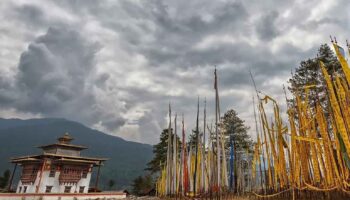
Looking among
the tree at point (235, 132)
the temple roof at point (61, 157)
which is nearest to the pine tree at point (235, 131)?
the tree at point (235, 132)

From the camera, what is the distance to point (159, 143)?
96.1ft

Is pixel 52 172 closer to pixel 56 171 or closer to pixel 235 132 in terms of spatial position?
pixel 56 171

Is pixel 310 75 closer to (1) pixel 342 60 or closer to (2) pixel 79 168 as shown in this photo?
(1) pixel 342 60

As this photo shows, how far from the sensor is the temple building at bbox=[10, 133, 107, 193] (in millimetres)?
22359

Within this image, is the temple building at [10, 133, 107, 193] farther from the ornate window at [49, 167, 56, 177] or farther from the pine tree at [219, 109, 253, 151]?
the pine tree at [219, 109, 253, 151]

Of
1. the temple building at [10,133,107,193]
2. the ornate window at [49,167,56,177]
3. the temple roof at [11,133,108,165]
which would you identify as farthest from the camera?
the ornate window at [49,167,56,177]

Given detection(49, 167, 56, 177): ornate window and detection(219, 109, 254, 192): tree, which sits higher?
detection(219, 109, 254, 192): tree

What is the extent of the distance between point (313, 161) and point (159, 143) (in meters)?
25.2

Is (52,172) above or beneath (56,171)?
beneath

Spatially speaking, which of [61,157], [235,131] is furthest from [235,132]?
[61,157]

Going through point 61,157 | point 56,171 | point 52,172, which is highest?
point 61,157

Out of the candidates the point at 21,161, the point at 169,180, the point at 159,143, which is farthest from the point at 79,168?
the point at 169,180

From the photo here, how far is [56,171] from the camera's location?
23.2 m

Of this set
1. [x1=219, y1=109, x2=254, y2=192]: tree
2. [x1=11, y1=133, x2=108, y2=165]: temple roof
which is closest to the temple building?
[x1=11, y1=133, x2=108, y2=165]: temple roof
